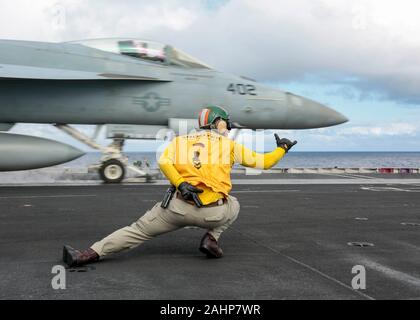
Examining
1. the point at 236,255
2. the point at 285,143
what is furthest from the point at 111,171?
the point at 285,143

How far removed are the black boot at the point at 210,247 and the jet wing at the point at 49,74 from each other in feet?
32.3

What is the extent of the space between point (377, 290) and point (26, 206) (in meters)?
7.52

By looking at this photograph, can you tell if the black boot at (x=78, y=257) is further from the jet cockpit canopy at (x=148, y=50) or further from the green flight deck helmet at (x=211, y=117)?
the jet cockpit canopy at (x=148, y=50)

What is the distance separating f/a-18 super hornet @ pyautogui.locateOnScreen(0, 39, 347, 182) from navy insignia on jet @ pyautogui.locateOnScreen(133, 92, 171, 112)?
0.03m

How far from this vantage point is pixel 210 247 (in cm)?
529

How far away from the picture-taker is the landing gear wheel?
16.1m

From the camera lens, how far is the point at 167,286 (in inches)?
168

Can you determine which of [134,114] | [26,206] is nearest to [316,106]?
[134,114]

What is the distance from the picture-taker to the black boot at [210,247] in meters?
5.30

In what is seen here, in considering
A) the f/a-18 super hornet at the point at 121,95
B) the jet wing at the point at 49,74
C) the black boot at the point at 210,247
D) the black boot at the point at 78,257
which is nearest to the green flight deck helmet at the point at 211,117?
the black boot at the point at 210,247

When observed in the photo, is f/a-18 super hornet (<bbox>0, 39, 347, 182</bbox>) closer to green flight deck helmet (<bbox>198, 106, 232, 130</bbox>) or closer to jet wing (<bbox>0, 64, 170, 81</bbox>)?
jet wing (<bbox>0, 64, 170, 81</bbox>)

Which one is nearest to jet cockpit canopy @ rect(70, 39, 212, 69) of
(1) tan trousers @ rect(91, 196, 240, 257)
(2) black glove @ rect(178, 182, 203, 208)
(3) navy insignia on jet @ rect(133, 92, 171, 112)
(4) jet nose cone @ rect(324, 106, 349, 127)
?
(3) navy insignia on jet @ rect(133, 92, 171, 112)

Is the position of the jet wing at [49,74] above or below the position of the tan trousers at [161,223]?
above

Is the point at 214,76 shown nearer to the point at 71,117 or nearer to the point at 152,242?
the point at 71,117
